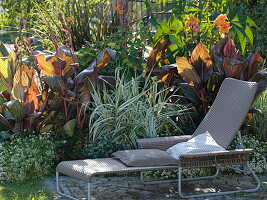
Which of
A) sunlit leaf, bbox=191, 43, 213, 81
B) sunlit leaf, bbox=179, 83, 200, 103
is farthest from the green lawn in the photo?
sunlit leaf, bbox=191, 43, 213, 81

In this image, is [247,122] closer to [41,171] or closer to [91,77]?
[91,77]

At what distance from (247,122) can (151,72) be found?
3.95 feet

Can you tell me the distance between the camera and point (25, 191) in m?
4.96

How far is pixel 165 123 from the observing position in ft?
19.8

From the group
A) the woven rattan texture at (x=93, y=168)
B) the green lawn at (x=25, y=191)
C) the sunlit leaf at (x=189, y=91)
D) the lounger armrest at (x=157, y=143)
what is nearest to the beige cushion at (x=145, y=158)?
the woven rattan texture at (x=93, y=168)

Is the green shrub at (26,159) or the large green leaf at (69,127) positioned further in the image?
the large green leaf at (69,127)

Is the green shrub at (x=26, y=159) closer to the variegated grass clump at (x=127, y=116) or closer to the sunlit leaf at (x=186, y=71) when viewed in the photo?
the variegated grass clump at (x=127, y=116)

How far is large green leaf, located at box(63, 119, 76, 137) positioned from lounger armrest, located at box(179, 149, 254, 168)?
59.5 inches

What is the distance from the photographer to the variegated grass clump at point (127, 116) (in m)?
5.71

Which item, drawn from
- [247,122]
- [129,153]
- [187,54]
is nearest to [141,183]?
[129,153]

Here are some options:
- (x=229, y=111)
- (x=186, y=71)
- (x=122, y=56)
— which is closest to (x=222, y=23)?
(x=186, y=71)

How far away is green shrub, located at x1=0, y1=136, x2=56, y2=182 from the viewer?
17.2 ft

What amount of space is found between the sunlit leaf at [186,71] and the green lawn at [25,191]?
1.89m

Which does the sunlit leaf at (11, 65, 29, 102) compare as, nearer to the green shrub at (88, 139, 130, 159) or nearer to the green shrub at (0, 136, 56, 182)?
the green shrub at (0, 136, 56, 182)
